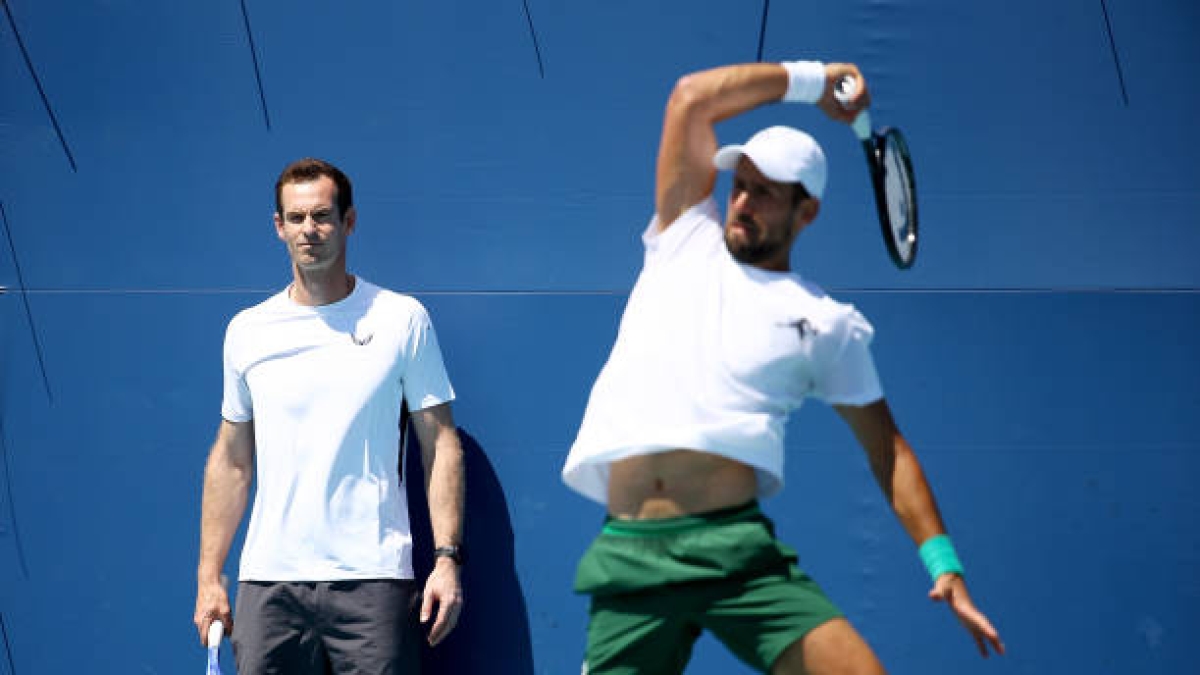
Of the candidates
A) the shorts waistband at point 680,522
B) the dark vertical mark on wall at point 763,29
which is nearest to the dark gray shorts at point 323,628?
the shorts waistband at point 680,522

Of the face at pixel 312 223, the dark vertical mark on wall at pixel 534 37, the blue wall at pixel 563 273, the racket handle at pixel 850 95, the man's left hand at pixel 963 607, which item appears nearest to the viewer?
the man's left hand at pixel 963 607

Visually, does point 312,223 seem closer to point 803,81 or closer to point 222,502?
point 222,502

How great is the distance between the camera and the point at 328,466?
3.82 meters

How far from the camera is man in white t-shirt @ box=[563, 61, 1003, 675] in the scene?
3037 mm

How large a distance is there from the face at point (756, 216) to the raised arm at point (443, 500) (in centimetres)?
115

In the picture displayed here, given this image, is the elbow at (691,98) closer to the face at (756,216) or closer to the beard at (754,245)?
the face at (756,216)

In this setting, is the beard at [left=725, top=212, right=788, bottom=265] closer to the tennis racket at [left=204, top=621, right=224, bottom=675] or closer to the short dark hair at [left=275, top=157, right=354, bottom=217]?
the short dark hair at [left=275, top=157, right=354, bottom=217]

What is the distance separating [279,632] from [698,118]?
1.80 m

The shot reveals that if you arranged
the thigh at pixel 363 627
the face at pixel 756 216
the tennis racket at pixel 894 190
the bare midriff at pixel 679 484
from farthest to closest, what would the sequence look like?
the thigh at pixel 363 627 < the tennis racket at pixel 894 190 < the face at pixel 756 216 < the bare midriff at pixel 679 484

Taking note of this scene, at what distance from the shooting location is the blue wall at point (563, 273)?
13.7 feet

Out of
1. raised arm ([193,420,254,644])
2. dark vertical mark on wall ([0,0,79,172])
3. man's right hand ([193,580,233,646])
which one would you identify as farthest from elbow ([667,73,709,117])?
dark vertical mark on wall ([0,0,79,172])

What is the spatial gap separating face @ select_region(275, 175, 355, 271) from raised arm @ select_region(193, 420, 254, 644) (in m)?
0.53

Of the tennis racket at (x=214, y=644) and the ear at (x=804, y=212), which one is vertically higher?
the ear at (x=804, y=212)

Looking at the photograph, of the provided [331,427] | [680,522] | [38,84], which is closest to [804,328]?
[680,522]
